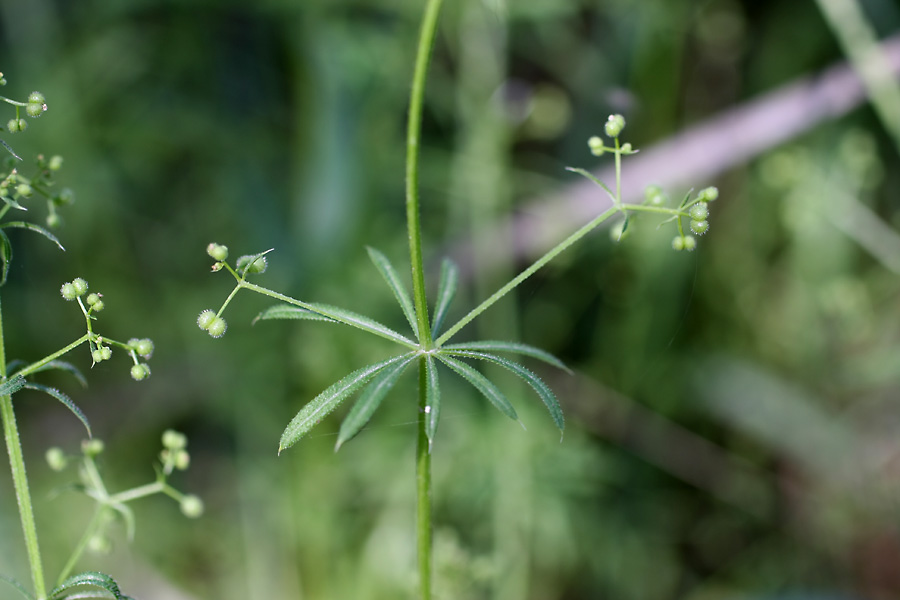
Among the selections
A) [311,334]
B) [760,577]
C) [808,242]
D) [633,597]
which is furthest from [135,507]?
[808,242]

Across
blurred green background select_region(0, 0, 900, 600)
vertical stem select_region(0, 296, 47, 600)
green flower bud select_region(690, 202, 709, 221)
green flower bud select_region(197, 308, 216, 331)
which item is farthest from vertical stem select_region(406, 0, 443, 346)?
blurred green background select_region(0, 0, 900, 600)

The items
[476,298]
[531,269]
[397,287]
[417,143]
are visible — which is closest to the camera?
[417,143]

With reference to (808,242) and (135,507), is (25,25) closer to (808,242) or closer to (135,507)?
(135,507)

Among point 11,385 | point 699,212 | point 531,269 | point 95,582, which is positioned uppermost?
point 699,212

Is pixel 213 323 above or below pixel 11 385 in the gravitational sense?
above

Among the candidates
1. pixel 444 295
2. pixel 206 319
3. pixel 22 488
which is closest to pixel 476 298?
pixel 444 295

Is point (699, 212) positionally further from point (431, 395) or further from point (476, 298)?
point (476, 298)
